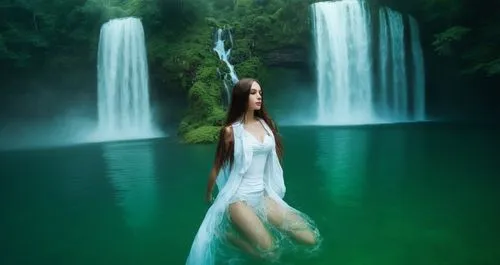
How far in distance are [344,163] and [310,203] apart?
3.40 meters

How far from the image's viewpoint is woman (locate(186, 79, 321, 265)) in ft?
10.9

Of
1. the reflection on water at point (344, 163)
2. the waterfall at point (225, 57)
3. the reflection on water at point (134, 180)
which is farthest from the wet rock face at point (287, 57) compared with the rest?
the reflection on water at point (134, 180)

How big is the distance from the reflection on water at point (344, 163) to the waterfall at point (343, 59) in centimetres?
681

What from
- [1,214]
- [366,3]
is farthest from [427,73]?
[1,214]

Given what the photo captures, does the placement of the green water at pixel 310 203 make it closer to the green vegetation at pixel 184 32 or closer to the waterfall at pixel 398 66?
the green vegetation at pixel 184 32

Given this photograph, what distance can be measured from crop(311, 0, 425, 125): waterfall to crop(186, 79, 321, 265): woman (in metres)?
19.2

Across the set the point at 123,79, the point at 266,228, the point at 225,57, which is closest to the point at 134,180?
the point at 266,228

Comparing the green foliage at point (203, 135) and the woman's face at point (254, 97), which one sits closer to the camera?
the woman's face at point (254, 97)

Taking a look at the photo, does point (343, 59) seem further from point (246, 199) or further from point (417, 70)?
point (246, 199)

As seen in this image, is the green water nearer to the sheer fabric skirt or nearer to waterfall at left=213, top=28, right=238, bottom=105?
the sheer fabric skirt

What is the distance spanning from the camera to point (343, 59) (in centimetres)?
2277

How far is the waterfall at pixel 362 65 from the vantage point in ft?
73.7

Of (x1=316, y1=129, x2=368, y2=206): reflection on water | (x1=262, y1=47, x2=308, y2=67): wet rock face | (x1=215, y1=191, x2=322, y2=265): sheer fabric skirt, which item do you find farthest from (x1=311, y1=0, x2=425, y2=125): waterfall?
(x1=215, y1=191, x2=322, y2=265): sheer fabric skirt

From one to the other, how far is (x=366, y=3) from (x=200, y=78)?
29.5 ft
